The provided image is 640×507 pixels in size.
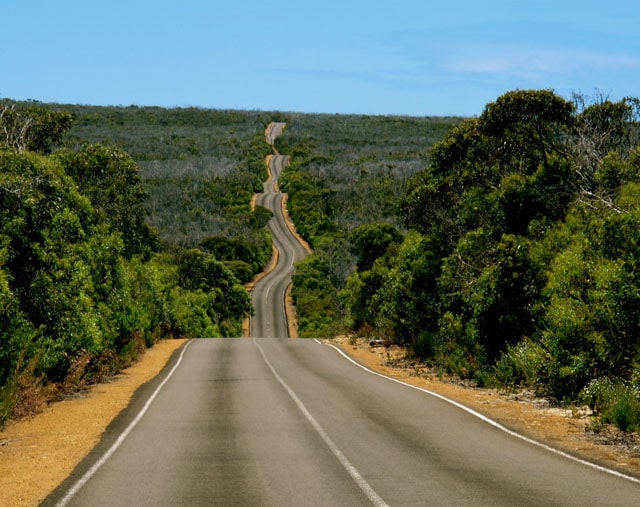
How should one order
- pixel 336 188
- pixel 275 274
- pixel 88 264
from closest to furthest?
pixel 88 264
pixel 275 274
pixel 336 188

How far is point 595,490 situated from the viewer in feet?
35.8

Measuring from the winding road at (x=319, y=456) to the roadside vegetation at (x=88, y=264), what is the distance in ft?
10.2

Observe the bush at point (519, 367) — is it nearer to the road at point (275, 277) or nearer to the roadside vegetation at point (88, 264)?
the roadside vegetation at point (88, 264)

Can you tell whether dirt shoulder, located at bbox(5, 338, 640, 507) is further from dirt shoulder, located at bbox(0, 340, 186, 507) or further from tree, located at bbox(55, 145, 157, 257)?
tree, located at bbox(55, 145, 157, 257)

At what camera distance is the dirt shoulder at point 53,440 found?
1222 cm

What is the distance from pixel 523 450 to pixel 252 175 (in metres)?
121

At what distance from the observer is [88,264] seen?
1045 inches

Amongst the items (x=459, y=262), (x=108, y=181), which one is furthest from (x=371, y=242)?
(x=459, y=262)

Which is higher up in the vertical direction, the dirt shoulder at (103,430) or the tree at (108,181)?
the tree at (108,181)

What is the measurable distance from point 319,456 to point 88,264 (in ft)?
51.0

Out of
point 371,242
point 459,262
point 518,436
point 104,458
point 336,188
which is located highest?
point 336,188

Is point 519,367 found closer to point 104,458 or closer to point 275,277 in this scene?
point 104,458

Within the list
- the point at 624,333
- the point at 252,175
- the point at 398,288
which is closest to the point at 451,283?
the point at 398,288

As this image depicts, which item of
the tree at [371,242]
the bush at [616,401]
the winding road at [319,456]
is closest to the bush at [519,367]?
the winding road at [319,456]
